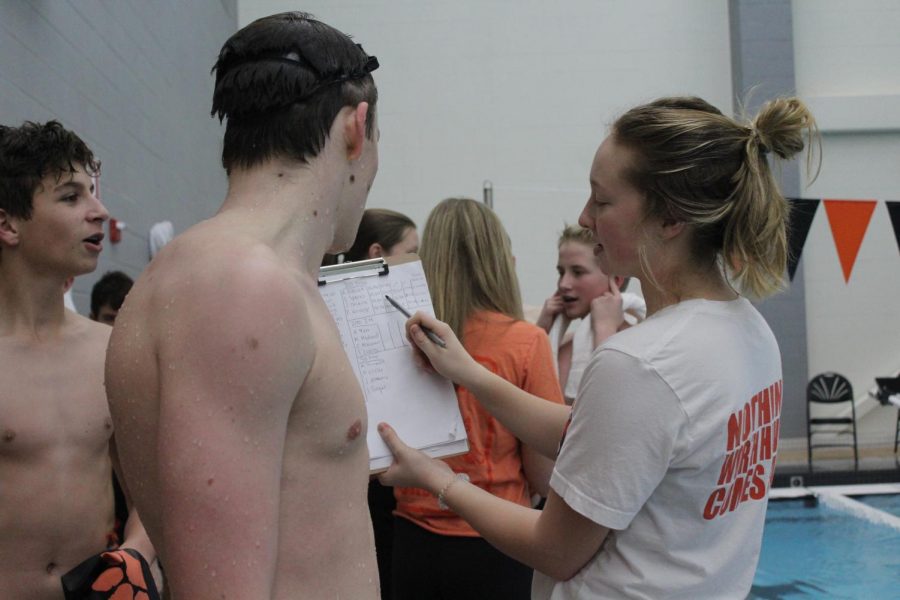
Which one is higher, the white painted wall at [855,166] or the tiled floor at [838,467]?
the white painted wall at [855,166]

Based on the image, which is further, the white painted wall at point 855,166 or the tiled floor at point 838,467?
the white painted wall at point 855,166

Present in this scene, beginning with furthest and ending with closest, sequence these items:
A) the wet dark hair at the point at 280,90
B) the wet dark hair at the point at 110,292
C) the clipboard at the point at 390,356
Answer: the wet dark hair at the point at 110,292, the clipboard at the point at 390,356, the wet dark hair at the point at 280,90

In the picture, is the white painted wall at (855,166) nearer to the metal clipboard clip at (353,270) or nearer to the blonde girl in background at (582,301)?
the blonde girl in background at (582,301)

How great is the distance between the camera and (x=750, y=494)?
1.42 m

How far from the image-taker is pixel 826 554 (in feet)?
21.7

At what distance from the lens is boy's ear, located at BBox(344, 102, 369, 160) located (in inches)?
44.6

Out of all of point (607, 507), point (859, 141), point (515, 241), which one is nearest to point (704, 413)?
point (607, 507)

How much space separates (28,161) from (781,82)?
9.65m

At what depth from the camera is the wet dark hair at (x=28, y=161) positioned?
7.15 feet

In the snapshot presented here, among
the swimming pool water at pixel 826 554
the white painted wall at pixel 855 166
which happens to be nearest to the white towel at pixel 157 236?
the swimming pool water at pixel 826 554

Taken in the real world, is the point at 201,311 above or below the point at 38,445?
above

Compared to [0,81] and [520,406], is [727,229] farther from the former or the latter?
[0,81]

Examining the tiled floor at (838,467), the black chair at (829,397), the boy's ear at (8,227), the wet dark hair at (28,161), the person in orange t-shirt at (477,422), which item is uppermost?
the wet dark hair at (28,161)

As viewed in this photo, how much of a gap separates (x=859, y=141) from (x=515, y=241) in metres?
4.26
